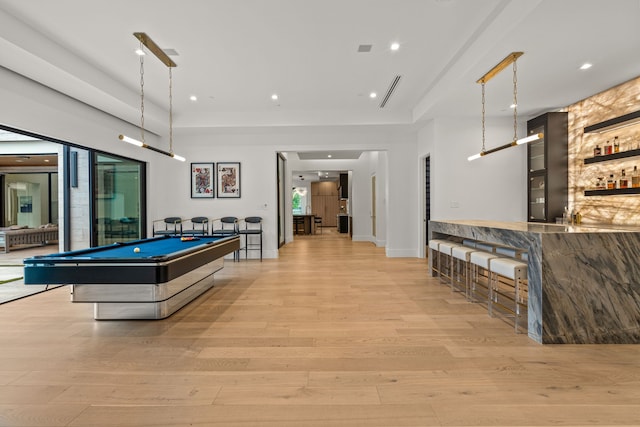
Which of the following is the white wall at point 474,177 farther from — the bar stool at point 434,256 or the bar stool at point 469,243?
the bar stool at point 469,243

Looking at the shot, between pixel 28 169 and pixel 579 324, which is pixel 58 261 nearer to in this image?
pixel 579 324

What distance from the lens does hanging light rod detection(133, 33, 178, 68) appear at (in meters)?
3.93

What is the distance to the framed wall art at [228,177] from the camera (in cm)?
784

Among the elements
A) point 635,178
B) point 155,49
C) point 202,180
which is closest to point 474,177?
point 635,178

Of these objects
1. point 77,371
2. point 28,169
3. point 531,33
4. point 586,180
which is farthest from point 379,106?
point 28,169

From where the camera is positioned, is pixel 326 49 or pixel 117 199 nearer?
pixel 326 49

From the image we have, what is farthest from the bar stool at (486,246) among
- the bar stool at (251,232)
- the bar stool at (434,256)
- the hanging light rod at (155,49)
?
the hanging light rod at (155,49)

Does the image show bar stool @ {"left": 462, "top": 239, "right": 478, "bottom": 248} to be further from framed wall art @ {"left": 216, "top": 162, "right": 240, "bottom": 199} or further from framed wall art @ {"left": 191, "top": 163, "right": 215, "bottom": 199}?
framed wall art @ {"left": 191, "top": 163, "right": 215, "bottom": 199}

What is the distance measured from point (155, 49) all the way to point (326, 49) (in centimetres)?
222

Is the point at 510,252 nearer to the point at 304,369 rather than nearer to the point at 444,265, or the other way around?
the point at 444,265

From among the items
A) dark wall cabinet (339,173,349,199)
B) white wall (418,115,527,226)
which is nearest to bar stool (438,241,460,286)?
white wall (418,115,527,226)

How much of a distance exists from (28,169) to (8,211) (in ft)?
4.81

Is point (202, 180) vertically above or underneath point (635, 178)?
above

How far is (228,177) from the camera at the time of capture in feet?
25.8
